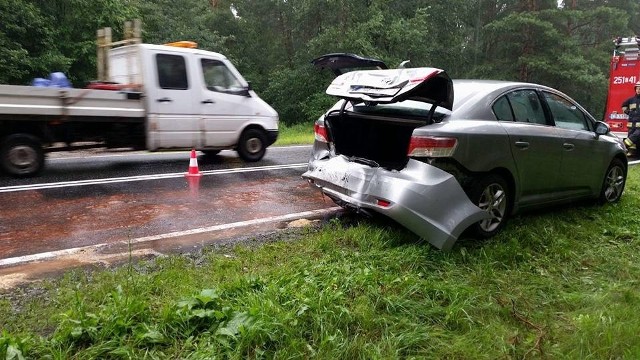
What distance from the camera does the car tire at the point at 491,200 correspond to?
4.50 metres

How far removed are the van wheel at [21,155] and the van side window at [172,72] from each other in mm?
2159

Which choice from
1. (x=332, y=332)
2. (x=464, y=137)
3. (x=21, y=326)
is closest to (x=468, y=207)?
(x=464, y=137)

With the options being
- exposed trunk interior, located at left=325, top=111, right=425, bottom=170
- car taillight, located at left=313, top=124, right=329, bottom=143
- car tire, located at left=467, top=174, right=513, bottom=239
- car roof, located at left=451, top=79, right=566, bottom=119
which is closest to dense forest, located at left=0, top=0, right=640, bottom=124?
car taillight, located at left=313, top=124, right=329, bottom=143

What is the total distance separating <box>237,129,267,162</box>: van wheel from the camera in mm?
9203

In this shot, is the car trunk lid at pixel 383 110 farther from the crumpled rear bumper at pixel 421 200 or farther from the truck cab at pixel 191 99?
the truck cab at pixel 191 99

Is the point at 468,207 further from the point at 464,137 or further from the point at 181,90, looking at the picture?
the point at 181,90

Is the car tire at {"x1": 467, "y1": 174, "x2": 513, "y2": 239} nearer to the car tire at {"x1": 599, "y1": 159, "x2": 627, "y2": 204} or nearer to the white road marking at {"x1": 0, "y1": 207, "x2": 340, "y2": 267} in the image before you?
the white road marking at {"x1": 0, "y1": 207, "x2": 340, "y2": 267}

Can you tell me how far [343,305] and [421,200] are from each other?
126cm

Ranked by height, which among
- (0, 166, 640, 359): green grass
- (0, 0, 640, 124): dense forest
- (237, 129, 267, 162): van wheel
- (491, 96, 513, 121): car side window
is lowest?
(0, 166, 640, 359): green grass

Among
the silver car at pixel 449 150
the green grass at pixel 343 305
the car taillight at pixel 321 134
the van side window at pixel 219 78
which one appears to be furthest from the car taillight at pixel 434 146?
the van side window at pixel 219 78

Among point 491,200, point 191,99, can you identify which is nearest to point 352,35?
point 191,99

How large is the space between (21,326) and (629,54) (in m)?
16.4

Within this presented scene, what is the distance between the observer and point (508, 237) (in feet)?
15.6

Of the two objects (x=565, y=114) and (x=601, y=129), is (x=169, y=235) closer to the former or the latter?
(x=565, y=114)
